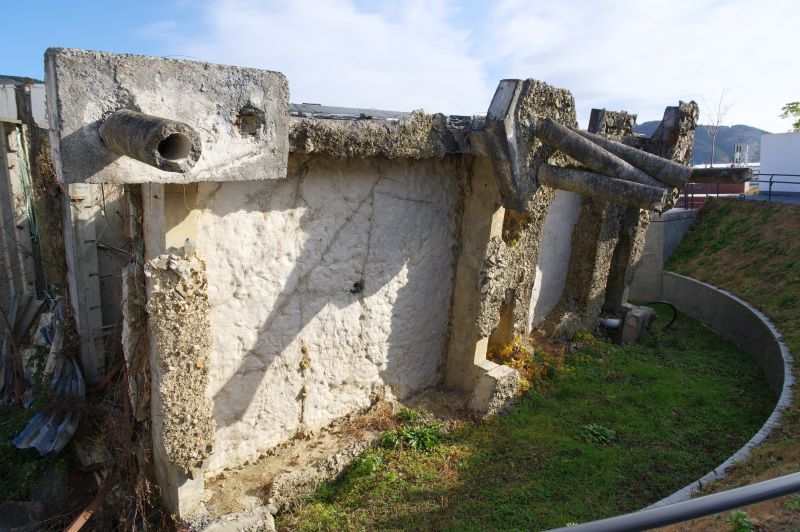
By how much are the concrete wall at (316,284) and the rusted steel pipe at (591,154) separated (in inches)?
39.5

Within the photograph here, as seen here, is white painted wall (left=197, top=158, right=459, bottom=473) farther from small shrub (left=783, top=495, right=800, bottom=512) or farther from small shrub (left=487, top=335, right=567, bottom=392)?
small shrub (left=783, top=495, right=800, bottom=512)

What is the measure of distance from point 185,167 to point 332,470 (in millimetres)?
3060

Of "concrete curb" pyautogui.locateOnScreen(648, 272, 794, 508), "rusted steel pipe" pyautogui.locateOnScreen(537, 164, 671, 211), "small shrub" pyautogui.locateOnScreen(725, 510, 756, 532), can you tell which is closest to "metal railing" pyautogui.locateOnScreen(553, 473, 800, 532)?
"small shrub" pyautogui.locateOnScreen(725, 510, 756, 532)

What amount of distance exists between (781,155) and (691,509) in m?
25.4

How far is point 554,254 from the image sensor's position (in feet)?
26.3

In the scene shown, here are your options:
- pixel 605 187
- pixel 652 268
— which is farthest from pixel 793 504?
pixel 652 268

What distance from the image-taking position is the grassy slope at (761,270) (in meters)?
4.31

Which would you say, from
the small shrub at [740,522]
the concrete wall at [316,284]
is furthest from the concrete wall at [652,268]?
the small shrub at [740,522]

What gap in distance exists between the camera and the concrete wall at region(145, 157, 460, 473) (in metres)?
4.23

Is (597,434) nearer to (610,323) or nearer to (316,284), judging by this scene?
(316,284)

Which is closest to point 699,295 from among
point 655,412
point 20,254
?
point 655,412

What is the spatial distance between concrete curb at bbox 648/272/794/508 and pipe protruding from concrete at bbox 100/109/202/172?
4.07 m

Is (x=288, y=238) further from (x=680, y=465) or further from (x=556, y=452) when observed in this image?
(x=680, y=465)

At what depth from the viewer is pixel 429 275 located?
5.77 m
